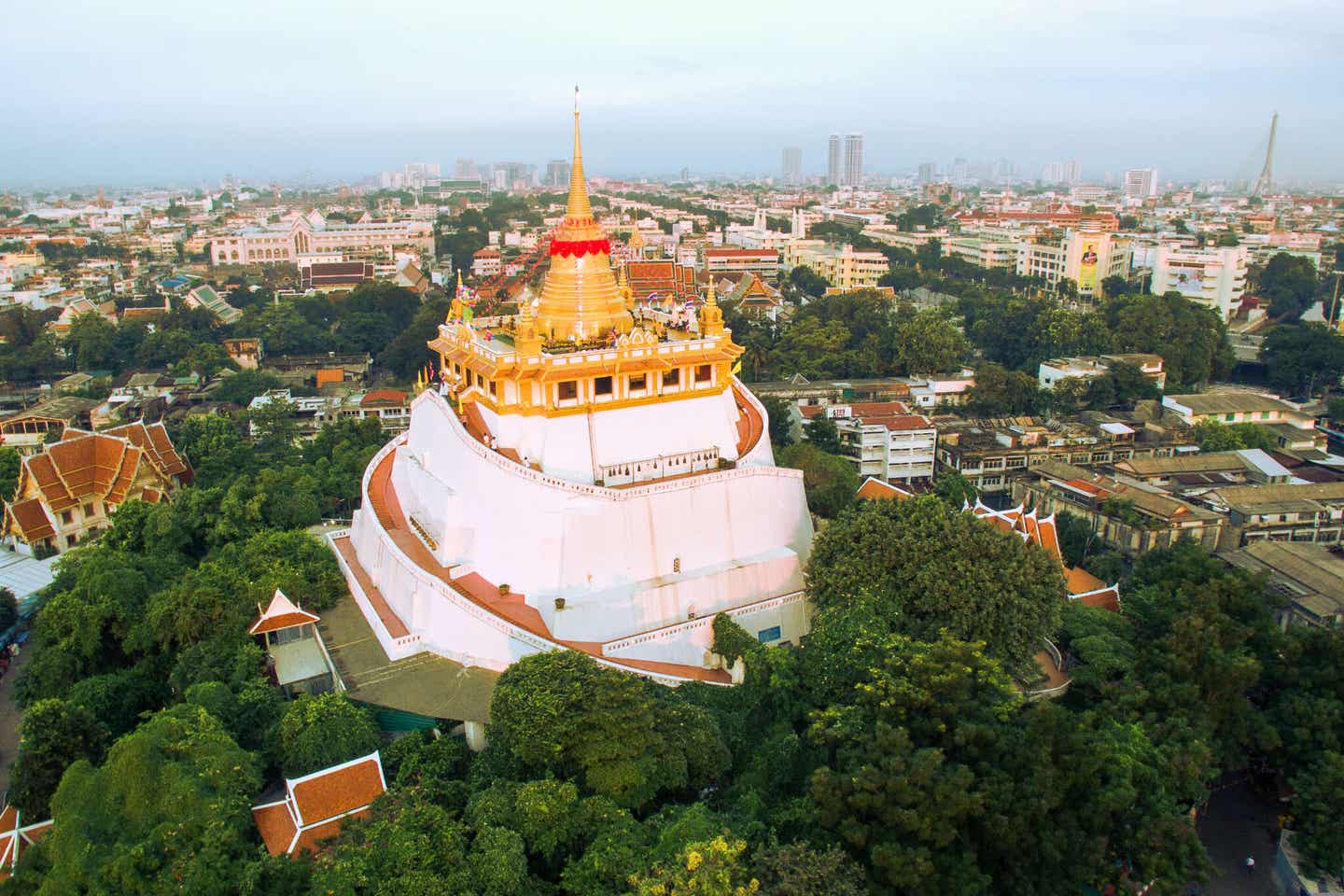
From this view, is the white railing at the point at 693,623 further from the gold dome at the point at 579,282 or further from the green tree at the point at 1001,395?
the green tree at the point at 1001,395

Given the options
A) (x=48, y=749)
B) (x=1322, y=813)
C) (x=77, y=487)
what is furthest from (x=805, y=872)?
(x=77, y=487)

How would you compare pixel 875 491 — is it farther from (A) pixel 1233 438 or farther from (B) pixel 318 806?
(A) pixel 1233 438

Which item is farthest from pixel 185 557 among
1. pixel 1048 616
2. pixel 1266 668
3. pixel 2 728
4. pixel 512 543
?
pixel 1266 668

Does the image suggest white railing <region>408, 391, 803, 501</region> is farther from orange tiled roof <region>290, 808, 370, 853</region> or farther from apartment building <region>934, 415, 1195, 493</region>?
apartment building <region>934, 415, 1195, 493</region>

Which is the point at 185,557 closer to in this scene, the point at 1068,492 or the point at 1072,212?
the point at 1068,492

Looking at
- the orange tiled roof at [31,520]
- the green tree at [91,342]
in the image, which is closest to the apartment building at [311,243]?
the green tree at [91,342]

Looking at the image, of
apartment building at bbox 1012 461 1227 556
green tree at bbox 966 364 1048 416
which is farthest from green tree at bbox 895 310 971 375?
apartment building at bbox 1012 461 1227 556
